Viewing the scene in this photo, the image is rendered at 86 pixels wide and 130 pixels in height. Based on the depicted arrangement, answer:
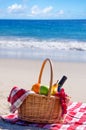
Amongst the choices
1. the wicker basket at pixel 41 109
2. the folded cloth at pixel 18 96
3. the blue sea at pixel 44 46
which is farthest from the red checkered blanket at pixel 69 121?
the blue sea at pixel 44 46

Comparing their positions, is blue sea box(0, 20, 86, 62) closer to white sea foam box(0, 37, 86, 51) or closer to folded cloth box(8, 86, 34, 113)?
white sea foam box(0, 37, 86, 51)

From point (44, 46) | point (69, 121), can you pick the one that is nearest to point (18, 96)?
point (69, 121)

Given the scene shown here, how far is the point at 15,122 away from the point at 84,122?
2.51ft

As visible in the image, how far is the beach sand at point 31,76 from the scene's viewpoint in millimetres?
5879

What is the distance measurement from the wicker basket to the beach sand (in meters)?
0.20

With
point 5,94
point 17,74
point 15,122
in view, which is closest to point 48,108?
point 15,122

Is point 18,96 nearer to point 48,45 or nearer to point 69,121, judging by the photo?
point 69,121

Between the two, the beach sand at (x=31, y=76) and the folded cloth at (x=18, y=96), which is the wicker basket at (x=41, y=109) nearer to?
the folded cloth at (x=18, y=96)

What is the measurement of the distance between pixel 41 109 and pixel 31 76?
3.46 meters

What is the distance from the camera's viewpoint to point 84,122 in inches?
168

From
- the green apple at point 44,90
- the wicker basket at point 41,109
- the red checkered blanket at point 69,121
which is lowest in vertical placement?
the red checkered blanket at point 69,121

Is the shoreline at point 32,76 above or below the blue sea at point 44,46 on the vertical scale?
below

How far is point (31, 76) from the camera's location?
7.54 meters

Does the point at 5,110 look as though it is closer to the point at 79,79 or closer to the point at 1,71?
the point at 79,79
